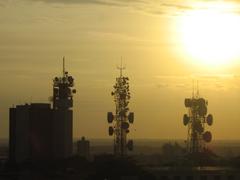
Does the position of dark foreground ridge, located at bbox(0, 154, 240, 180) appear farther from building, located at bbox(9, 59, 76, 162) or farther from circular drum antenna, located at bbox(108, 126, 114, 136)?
building, located at bbox(9, 59, 76, 162)

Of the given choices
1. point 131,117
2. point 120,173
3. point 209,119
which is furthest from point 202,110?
point 120,173

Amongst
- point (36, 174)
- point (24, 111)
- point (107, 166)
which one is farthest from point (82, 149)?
point (107, 166)

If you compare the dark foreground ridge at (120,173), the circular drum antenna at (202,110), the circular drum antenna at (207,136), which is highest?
the circular drum antenna at (202,110)

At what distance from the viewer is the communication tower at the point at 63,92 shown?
106 metres

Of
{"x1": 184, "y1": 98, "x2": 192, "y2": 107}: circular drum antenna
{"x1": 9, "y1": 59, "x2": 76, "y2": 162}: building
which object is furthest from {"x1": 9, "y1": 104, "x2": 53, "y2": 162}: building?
{"x1": 184, "y1": 98, "x2": 192, "y2": 107}: circular drum antenna

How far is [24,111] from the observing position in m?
123

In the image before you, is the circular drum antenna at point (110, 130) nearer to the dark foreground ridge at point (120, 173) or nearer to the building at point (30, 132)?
the dark foreground ridge at point (120, 173)

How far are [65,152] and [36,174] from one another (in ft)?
120

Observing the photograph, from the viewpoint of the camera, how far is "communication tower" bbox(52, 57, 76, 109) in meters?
106

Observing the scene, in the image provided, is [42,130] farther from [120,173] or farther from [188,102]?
[120,173]

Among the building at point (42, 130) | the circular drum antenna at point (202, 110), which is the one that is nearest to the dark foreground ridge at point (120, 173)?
the circular drum antenna at point (202, 110)

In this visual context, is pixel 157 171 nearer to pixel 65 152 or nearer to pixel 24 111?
pixel 65 152

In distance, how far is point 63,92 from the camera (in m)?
107

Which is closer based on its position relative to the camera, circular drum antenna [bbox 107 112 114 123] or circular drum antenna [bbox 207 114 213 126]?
circular drum antenna [bbox 107 112 114 123]
